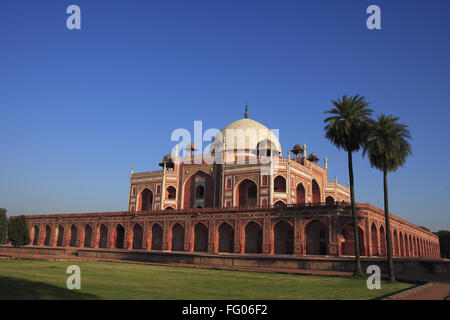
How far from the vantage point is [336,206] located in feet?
113

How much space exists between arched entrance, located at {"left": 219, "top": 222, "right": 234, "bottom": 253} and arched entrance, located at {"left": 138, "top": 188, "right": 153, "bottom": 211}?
15234mm

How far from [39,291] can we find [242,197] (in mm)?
36517

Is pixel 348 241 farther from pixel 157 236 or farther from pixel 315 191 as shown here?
pixel 157 236

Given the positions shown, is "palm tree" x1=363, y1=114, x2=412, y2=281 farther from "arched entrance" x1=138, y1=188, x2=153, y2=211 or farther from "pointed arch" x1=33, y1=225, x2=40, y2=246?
"pointed arch" x1=33, y1=225, x2=40, y2=246

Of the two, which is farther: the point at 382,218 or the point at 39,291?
the point at 382,218

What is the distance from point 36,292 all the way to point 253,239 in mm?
31838

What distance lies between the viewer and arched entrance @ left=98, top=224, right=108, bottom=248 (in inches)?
2042

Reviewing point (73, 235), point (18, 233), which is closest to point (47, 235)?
point (73, 235)

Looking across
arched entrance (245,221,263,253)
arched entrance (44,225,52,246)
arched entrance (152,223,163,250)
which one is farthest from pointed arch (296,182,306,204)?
arched entrance (44,225,52,246)

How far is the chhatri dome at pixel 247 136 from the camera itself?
51.8 m

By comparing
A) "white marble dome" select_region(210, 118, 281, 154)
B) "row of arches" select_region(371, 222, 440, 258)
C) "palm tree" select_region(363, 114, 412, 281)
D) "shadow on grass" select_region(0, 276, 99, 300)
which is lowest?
"shadow on grass" select_region(0, 276, 99, 300)

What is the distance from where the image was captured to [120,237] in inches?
2037
